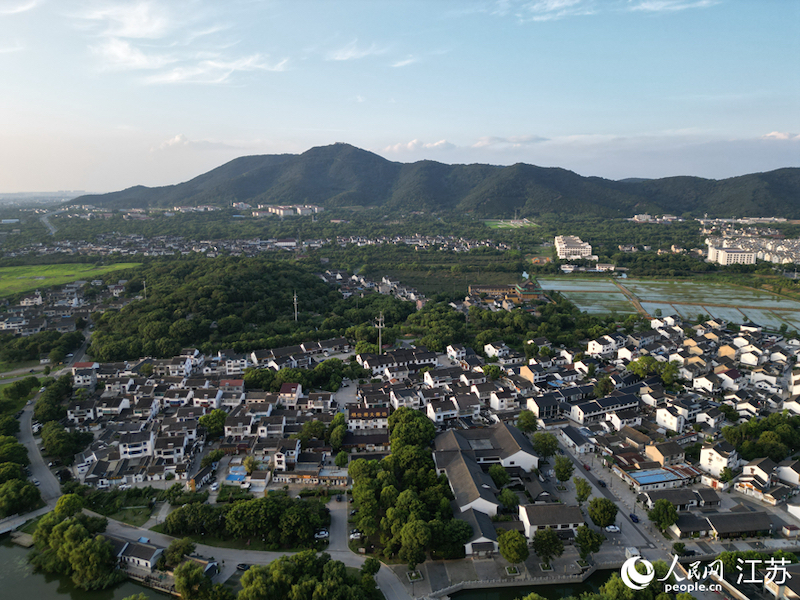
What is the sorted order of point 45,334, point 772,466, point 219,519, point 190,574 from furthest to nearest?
1. point 45,334
2. point 772,466
3. point 219,519
4. point 190,574

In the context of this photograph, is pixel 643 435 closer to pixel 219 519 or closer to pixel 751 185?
pixel 219 519

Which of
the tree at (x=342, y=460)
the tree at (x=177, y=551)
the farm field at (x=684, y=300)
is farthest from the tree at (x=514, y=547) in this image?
the farm field at (x=684, y=300)

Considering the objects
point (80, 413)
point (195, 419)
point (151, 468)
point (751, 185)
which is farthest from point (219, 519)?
point (751, 185)

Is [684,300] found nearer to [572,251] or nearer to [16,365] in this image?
[572,251]

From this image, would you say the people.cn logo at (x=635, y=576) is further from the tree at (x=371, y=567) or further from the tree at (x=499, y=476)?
the tree at (x=371, y=567)

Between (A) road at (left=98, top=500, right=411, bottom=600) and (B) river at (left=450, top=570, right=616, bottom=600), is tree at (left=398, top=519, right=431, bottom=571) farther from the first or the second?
(B) river at (left=450, top=570, right=616, bottom=600)

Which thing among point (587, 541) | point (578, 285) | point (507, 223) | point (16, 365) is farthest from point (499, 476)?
point (507, 223)
